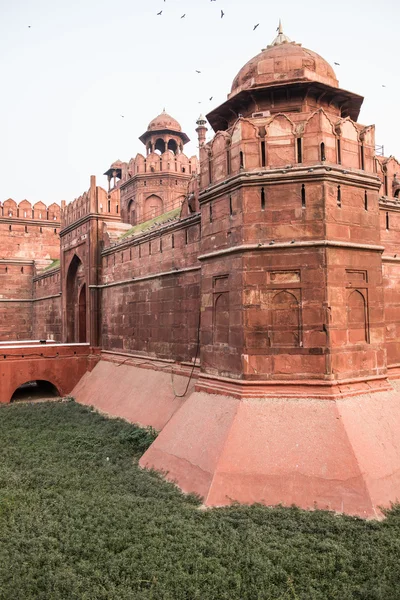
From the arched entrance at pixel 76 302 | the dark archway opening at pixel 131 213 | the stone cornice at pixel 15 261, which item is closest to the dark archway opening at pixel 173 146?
the dark archway opening at pixel 131 213

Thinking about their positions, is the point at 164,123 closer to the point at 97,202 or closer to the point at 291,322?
the point at 97,202

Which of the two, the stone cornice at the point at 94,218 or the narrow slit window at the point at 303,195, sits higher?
the stone cornice at the point at 94,218

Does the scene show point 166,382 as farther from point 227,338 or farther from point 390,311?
point 390,311

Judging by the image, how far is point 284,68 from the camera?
32.0 ft

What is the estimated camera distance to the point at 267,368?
8273mm

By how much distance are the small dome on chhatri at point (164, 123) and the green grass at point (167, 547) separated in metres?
25.5

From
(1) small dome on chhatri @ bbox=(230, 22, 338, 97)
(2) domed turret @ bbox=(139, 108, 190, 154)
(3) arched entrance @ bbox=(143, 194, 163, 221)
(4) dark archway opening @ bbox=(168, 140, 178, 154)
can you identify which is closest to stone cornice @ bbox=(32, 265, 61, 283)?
(3) arched entrance @ bbox=(143, 194, 163, 221)

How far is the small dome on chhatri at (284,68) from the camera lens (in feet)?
31.3

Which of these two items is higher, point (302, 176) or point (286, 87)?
point (286, 87)

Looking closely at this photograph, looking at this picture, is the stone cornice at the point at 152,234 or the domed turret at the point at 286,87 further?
the stone cornice at the point at 152,234

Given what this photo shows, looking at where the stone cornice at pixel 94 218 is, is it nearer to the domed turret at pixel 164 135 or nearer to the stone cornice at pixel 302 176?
the stone cornice at pixel 302 176

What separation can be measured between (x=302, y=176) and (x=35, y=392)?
14.4 m

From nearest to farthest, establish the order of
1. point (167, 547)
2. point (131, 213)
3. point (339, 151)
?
point (167, 547), point (339, 151), point (131, 213)

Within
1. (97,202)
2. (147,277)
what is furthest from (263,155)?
(97,202)
